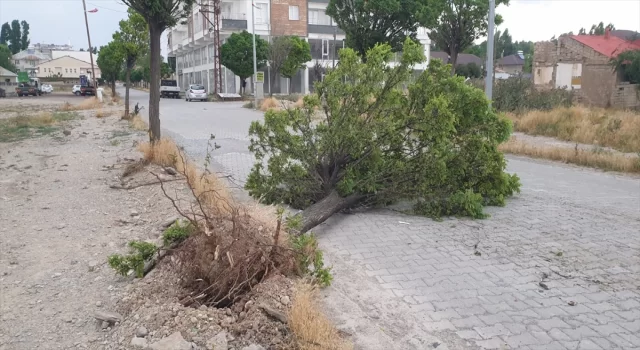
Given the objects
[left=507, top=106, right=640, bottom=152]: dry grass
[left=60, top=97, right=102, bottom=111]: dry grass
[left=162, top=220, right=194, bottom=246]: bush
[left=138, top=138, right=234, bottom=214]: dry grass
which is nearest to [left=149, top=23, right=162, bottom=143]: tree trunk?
[left=138, top=138, right=234, bottom=214]: dry grass

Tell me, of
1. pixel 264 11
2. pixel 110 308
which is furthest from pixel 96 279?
pixel 264 11

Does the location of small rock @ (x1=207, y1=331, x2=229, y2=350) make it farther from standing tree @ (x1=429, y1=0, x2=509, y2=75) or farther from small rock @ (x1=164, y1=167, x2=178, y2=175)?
standing tree @ (x1=429, y1=0, x2=509, y2=75)

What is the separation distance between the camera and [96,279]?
471cm

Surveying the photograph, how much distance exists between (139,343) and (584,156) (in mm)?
11439

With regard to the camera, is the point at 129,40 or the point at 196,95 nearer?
the point at 129,40

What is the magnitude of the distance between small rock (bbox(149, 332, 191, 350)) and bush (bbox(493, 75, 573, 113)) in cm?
1977

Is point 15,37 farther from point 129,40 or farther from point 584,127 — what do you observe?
point 584,127

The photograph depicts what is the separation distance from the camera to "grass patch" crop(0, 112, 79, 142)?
16672 mm

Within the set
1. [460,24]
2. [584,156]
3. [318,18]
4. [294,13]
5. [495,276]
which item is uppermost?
[294,13]

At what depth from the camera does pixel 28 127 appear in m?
19.5

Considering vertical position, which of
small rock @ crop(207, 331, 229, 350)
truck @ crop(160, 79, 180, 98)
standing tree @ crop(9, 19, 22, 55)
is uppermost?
standing tree @ crop(9, 19, 22, 55)

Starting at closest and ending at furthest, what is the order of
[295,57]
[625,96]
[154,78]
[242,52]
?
[154,78], [625,96], [242,52], [295,57]

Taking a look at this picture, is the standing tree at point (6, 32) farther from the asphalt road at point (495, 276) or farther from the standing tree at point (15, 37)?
the asphalt road at point (495, 276)

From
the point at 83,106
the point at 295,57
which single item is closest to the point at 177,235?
the point at 83,106
